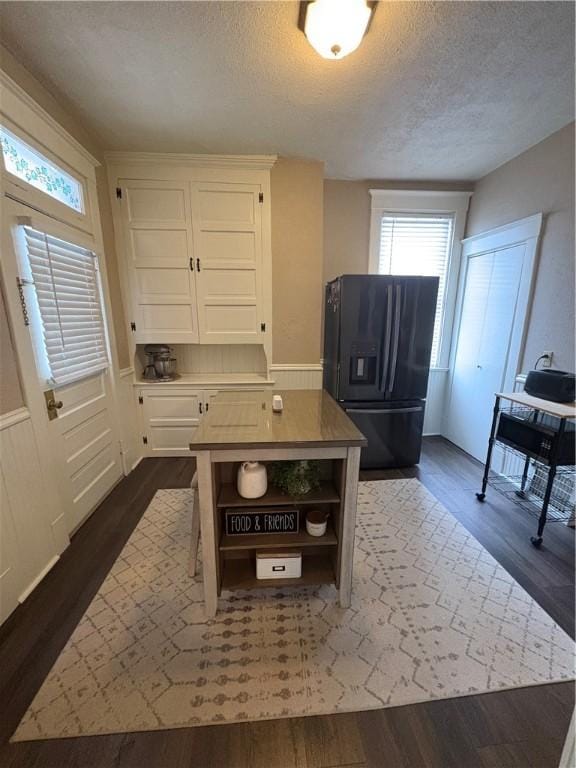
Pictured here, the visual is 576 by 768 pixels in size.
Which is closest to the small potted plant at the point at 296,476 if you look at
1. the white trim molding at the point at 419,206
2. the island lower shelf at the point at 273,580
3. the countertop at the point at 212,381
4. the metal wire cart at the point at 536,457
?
the island lower shelf at the point at 273,580

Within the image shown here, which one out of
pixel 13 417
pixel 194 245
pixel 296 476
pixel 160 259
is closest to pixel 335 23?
pixel 194 245

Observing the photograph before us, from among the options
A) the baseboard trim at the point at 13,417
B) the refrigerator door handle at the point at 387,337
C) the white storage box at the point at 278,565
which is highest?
the refrigerator door handle at the point at 387,337

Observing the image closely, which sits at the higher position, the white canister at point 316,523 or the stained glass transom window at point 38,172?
the stained glass transom window at point 38,172

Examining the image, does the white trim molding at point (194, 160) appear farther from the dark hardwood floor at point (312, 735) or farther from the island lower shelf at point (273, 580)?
the dark hardwood floor at point (312, 735)

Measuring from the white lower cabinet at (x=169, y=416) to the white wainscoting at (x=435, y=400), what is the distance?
2.60 metres

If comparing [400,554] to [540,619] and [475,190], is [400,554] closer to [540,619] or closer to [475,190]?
[540,619]

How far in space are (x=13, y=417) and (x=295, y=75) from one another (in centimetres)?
248

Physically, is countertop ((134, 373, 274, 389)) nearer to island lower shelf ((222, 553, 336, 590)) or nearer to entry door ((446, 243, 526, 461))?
island lower shelf ((222, 553, 336, 590))

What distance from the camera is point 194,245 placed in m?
2.94

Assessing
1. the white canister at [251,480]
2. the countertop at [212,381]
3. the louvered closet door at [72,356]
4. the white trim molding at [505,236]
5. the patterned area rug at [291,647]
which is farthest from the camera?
the countertop at [212,381]

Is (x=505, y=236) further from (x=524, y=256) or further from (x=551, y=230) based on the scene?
(x=551, y=230)

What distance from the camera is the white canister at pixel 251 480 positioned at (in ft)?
4.71

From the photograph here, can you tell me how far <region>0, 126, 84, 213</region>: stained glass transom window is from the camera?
1660mm

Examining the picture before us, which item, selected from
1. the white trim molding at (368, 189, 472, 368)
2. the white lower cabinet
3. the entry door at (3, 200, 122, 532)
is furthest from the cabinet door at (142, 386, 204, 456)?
the white trim molding at (368, 189, 472, 368)
